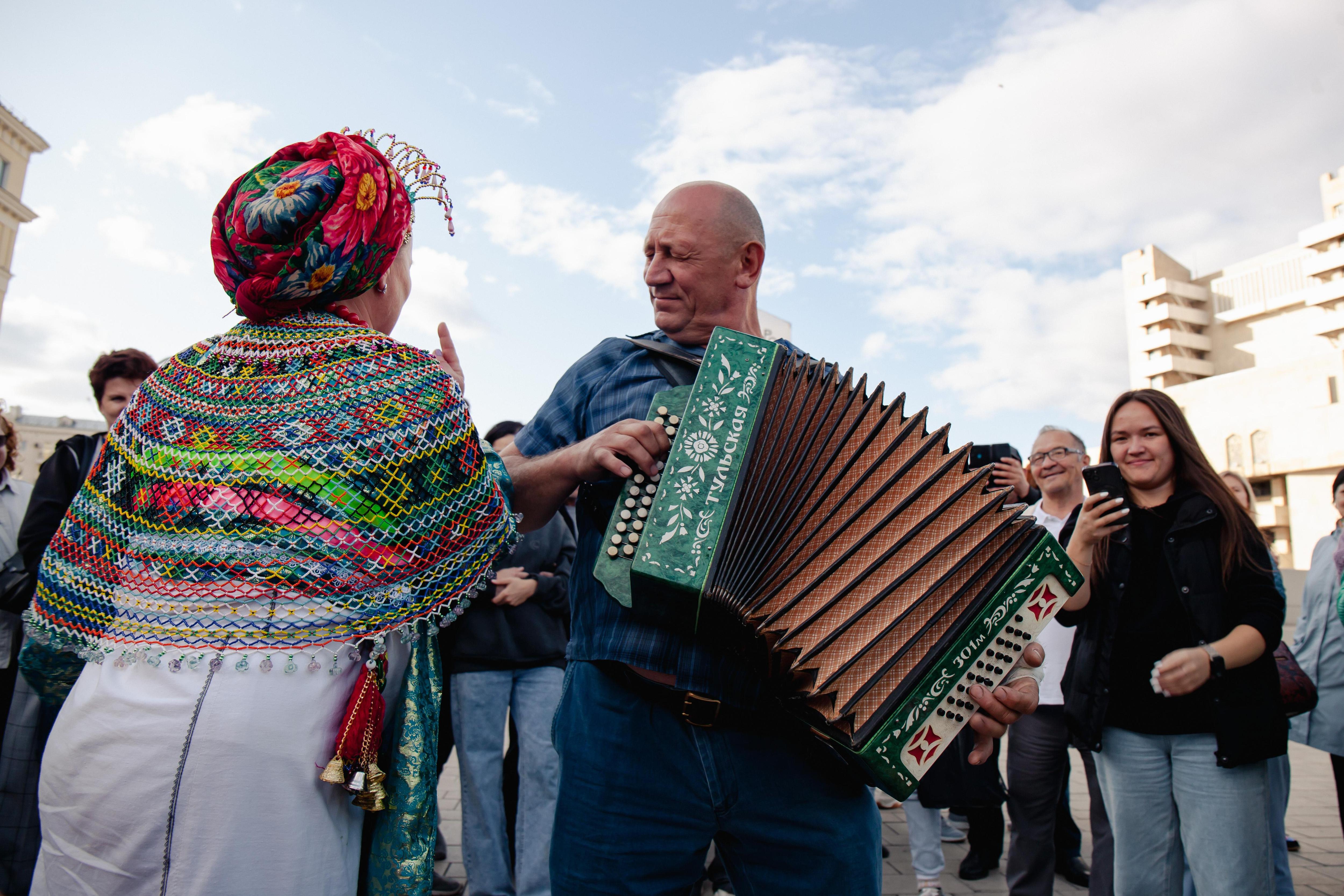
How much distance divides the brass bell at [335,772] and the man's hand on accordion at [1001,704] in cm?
119

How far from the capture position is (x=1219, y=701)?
2.70 m

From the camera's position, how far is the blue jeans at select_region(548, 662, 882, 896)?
1.62m

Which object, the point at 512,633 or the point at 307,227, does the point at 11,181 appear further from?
the point at 307,227

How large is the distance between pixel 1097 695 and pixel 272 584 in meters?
2.88

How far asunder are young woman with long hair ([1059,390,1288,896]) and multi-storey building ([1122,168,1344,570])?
85.2ft

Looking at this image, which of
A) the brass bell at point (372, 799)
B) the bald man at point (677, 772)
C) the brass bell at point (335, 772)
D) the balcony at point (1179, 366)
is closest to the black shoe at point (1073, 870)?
the bald man at point (677, 772)

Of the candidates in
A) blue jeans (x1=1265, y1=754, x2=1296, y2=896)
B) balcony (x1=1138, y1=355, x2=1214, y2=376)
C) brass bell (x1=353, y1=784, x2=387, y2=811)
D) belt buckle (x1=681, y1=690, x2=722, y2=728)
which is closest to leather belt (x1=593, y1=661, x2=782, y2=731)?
belt buckle (x1=681, y1=690, x2=722, y2=728)

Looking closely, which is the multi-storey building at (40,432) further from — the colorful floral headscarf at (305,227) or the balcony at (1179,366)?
the balcony at (1179,366)

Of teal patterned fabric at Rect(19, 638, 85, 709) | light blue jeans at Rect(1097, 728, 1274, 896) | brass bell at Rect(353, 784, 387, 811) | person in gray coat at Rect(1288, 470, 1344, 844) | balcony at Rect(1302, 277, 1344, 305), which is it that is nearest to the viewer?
brass bell at Rect(353, 784, 387, 811)

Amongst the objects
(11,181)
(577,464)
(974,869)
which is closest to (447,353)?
(577,464)

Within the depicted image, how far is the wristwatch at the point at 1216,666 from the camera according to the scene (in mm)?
2699

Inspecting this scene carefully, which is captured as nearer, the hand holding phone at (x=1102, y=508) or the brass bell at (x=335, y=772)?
the brass bell at (x=335, y=772)

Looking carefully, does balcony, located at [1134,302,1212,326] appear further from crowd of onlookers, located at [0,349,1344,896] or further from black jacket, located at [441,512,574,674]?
black jacket, located at [441,512,574,674]

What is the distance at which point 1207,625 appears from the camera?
2840 millimetres
